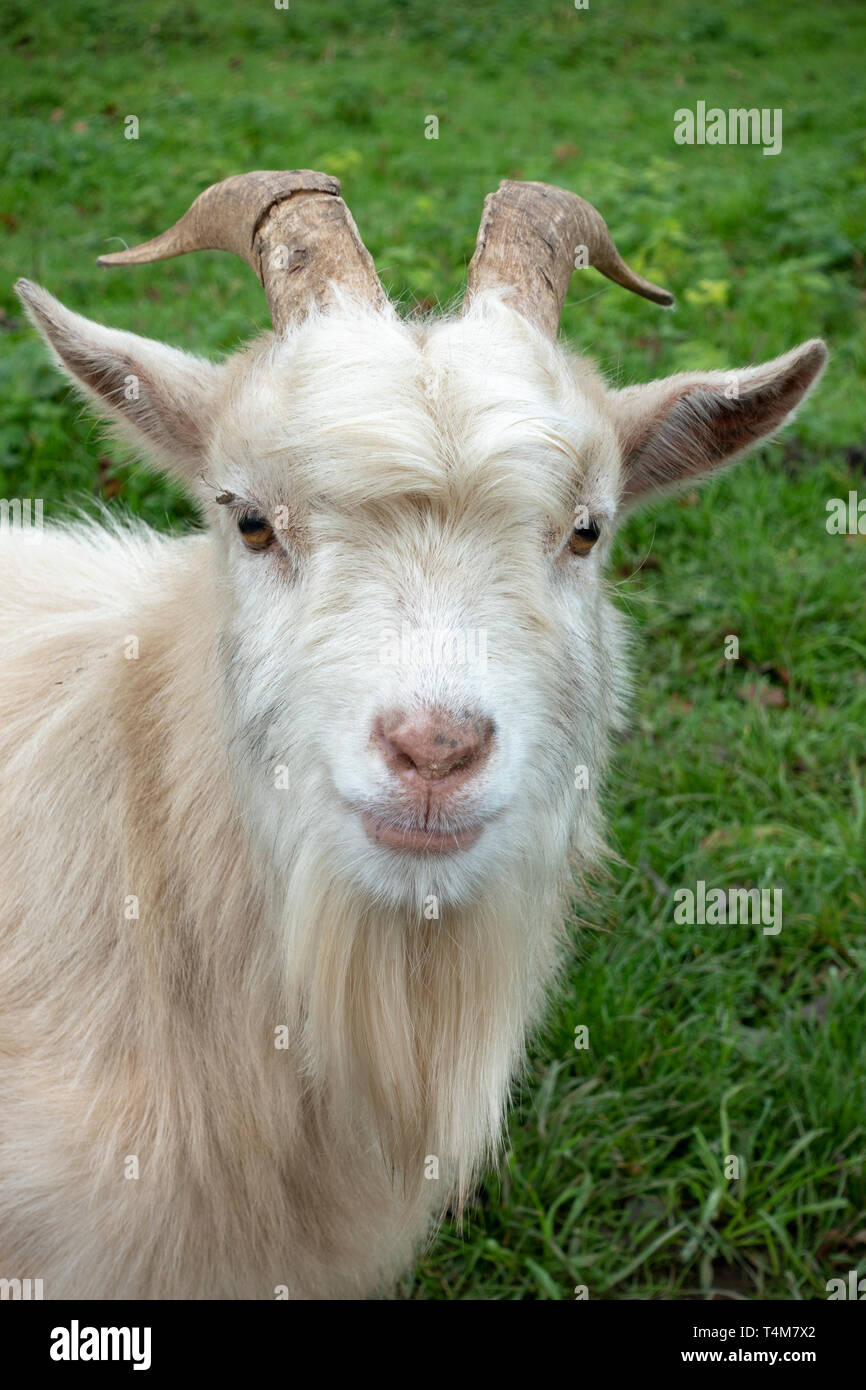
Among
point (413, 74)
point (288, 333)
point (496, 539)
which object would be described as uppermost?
point (413, 74)

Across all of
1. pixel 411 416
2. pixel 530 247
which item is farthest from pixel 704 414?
pixel 411 416

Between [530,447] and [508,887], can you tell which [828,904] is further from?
[530,447]

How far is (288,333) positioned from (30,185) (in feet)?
23.4

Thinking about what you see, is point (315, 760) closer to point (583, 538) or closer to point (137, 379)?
point (583, 538)

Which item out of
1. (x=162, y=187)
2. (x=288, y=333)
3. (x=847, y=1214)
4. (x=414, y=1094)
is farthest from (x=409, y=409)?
(x=162, y=187)

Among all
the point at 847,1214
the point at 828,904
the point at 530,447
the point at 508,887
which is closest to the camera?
the point at 530,447

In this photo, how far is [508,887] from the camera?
2363 mm

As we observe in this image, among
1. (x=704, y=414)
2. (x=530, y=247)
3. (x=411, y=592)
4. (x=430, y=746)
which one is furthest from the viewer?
(x=704, y=414)

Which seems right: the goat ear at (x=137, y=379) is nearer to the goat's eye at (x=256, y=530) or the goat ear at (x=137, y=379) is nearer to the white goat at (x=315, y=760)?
the white goat at (x=315, y=760)

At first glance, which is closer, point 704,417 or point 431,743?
point 431,743

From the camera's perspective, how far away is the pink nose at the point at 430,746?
6.46 ft

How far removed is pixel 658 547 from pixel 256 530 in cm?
340

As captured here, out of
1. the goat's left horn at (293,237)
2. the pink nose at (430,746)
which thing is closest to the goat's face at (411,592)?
the pink nose at (430,746)

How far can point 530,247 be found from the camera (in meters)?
2.66
